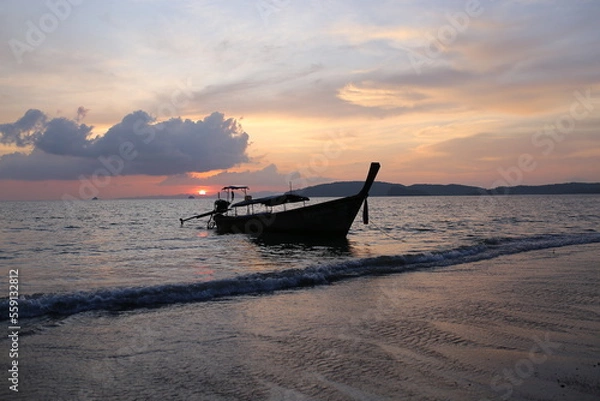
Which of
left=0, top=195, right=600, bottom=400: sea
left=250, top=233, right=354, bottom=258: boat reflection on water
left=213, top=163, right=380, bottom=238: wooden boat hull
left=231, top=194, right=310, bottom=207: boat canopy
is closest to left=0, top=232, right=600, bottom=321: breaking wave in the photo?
left=0, top=195, right=600, bottom=400: sea

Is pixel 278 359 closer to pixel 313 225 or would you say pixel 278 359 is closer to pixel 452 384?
pixel 452 384

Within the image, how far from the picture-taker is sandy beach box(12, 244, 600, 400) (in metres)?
5.75

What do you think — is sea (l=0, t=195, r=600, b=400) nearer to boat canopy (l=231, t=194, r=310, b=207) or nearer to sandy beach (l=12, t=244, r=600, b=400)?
sandy beach (l=12, t=244, r=600, b=400)

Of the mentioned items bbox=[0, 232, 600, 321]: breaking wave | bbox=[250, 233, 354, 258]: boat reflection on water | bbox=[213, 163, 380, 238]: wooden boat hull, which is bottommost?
bbox=[250, 233, 354, 258]: boat reflection on water

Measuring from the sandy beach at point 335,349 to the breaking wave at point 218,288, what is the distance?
0.92 metres

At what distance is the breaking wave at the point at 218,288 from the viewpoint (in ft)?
35.5

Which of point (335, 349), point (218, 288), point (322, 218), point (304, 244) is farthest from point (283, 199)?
point (335, 349)

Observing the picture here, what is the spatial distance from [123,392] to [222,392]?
132 centimetres

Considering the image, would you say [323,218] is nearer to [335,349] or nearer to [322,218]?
[322,218]

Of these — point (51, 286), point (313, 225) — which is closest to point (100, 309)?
point (51, 286)

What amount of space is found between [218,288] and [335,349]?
6.55 meters

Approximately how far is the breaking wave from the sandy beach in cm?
92

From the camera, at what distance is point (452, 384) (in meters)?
5.77

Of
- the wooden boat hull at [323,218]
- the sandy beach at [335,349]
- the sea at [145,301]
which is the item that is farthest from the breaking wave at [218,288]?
the wooden boat hull at [323,218]
